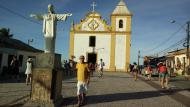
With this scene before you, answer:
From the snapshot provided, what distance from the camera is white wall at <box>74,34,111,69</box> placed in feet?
154

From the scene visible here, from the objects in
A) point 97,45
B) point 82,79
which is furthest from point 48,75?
point 97,45

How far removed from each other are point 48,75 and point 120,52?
36522 millimetres

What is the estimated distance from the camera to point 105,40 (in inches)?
1855

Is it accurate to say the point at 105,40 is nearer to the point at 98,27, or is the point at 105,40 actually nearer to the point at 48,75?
the point at 98,27

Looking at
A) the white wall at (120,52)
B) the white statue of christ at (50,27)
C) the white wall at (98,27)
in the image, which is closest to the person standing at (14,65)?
the white statue of christ at (50,27)

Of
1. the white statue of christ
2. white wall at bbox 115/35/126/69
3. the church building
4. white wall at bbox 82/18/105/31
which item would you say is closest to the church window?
the church building

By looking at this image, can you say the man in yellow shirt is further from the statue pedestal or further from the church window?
the church window

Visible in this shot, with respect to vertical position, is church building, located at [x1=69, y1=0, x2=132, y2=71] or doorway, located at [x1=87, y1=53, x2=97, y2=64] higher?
church building, located at [x1=69, y1=0, x2=132, y2=71]

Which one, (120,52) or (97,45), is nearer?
(120,52)

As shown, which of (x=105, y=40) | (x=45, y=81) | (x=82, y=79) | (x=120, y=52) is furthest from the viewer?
(x=105, y=40)

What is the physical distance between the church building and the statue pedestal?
3573 centimetres

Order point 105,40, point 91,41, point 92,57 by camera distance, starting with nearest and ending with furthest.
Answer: point 105,40
point 91,41
point 92,57

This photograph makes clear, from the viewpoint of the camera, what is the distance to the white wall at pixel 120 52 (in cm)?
4659

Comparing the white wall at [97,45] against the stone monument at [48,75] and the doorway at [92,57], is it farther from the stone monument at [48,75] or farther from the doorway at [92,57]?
the stone monument at [48,75]
